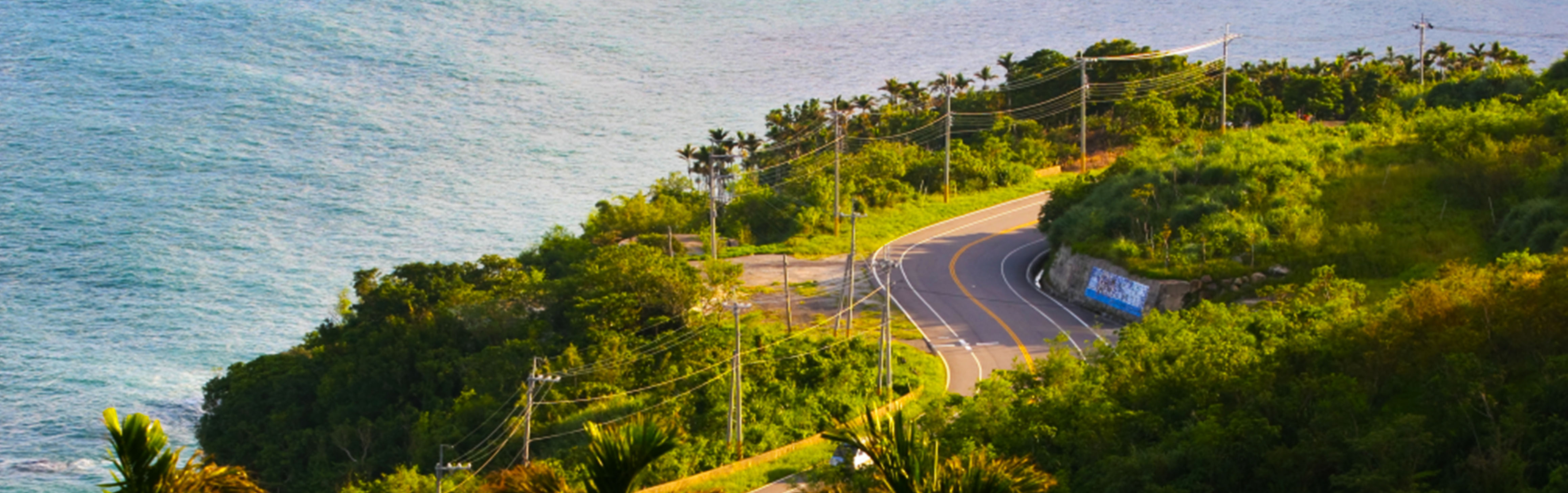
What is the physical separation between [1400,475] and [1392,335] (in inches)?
272

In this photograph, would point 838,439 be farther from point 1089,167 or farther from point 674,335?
point 1089,167

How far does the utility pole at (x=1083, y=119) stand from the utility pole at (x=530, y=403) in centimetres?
4495

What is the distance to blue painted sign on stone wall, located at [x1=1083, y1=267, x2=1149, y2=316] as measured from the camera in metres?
57.0

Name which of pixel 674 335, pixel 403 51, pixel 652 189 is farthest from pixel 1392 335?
pixel 403 51

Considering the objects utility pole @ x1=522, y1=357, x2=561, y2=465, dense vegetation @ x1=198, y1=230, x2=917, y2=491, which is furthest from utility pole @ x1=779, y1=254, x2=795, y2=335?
utility pole @ x1=522, y1=357, x2=561, y2=465

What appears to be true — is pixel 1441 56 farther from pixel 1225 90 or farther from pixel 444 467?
pixel 444 467

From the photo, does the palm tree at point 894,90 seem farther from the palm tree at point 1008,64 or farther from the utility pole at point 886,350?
the utility pole at point 886,350

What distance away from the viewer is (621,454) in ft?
53.1

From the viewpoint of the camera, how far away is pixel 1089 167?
308 feet

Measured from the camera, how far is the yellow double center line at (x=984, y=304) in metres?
54.6

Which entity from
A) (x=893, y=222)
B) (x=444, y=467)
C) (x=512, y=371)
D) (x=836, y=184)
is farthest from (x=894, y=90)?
(x=444, y=467)

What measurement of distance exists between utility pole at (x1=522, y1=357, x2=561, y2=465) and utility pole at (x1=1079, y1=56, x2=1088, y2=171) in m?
45.0

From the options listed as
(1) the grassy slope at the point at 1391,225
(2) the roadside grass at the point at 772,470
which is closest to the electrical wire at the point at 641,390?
(2) the roadside grass at the point at 772,470

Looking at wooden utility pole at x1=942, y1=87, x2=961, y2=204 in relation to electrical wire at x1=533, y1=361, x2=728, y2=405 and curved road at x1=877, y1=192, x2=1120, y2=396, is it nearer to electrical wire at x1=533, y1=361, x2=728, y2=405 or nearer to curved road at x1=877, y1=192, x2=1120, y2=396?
curved road at x1=877, y1=192, x2=1120, y2=396
